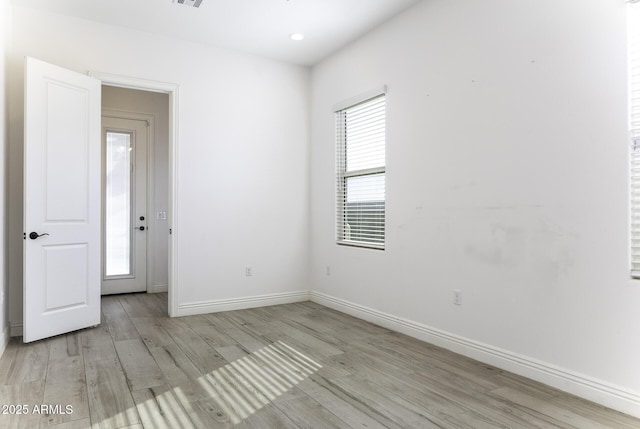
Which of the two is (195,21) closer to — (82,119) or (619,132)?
(82,119)

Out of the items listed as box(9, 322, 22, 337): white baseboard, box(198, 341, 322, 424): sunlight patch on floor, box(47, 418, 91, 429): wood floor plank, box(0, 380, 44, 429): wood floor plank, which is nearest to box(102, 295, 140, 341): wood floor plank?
box(9, 322, 22, 337): white baseboard

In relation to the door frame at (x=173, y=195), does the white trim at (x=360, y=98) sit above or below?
above

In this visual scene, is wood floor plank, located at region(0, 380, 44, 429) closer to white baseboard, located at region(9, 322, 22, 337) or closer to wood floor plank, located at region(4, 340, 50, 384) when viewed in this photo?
wood floor plank, located at region(4, 340, 50, 384)

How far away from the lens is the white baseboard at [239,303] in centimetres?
444

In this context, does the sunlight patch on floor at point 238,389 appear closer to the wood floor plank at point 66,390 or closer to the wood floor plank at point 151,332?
the wood floor plank at point 66,390

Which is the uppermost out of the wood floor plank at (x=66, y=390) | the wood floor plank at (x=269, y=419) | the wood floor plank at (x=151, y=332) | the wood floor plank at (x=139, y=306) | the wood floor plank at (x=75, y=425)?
the wood floor plank at (x=75, y=425)

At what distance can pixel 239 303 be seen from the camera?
475cm

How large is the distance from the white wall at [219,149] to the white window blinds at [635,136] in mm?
3522

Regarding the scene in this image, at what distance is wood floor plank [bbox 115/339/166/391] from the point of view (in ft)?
8.60

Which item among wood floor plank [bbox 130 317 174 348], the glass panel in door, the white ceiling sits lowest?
wood floor plank [bbox 130 317 174 348]

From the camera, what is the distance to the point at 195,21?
3.99 metres

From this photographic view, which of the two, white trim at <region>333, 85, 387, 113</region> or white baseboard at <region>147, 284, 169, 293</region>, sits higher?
white trim at <region>333, 85, 387, 113</region>

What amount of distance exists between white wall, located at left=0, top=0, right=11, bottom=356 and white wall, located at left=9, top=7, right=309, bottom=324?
Result: 11 centimetres

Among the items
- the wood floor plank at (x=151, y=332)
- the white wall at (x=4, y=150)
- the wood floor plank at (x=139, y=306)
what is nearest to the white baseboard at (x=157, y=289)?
the wood floor plank at (x=139, y=306)
